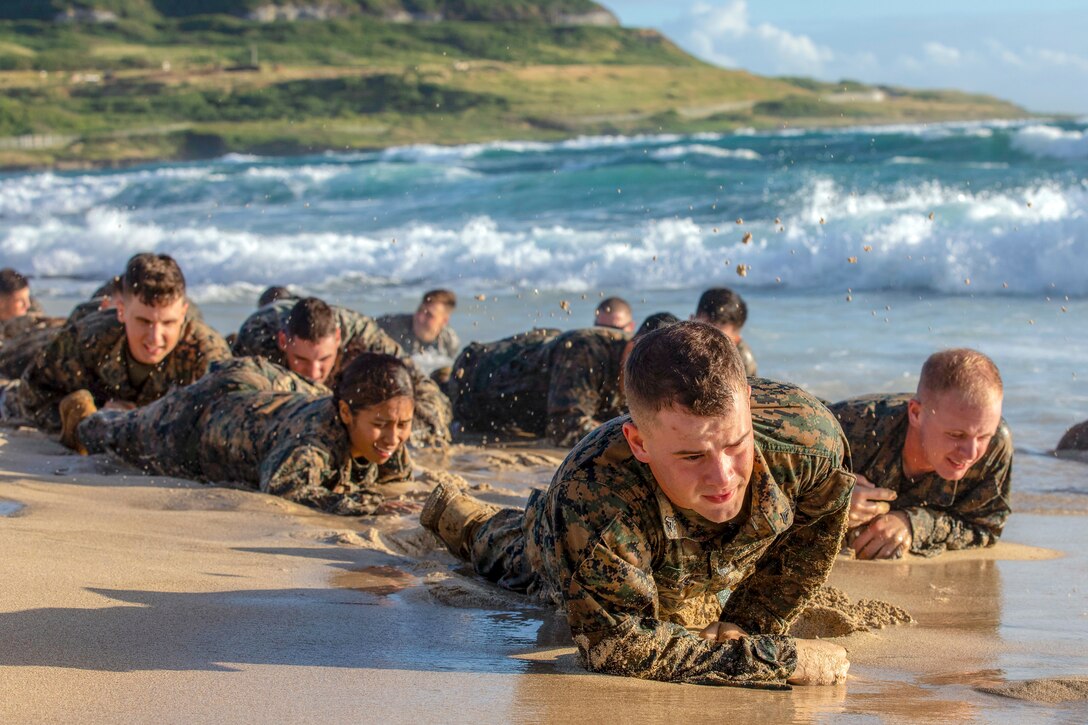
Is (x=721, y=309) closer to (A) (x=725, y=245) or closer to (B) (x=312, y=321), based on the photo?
(B) (x=312, y=321)

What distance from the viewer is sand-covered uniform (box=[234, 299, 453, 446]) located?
844 centimetres

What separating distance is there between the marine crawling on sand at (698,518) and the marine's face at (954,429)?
1539 mm

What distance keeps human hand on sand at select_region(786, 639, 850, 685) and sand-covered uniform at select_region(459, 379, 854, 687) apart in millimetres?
44

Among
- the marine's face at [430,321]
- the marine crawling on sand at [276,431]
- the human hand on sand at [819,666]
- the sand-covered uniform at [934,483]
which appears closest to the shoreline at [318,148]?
the marine's face at [430,321]

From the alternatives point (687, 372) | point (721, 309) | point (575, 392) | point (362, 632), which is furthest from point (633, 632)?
point (721, 309)

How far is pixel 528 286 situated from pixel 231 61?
6501cm

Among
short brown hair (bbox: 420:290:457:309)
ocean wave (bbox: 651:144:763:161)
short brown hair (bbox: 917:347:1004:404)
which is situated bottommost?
short brown hair (bbox: 420:290:457:309)

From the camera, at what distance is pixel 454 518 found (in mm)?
5059

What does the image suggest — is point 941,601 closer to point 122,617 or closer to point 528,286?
point 122,617

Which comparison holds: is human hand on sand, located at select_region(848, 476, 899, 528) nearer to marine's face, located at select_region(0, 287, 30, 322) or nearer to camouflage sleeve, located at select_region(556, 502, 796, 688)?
camouflage sleeve, located at select_region(556, 502, 796, 688)

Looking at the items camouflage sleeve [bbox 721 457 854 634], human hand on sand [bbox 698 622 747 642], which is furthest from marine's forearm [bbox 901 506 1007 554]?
human hand on sand [bbox 698 622 747 642]

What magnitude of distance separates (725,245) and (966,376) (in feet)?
49.2

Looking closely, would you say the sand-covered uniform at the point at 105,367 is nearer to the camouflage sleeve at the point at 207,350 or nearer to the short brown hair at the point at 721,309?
the camouflage sleeve at the point at 207,350

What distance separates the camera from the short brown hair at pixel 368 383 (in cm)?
607
